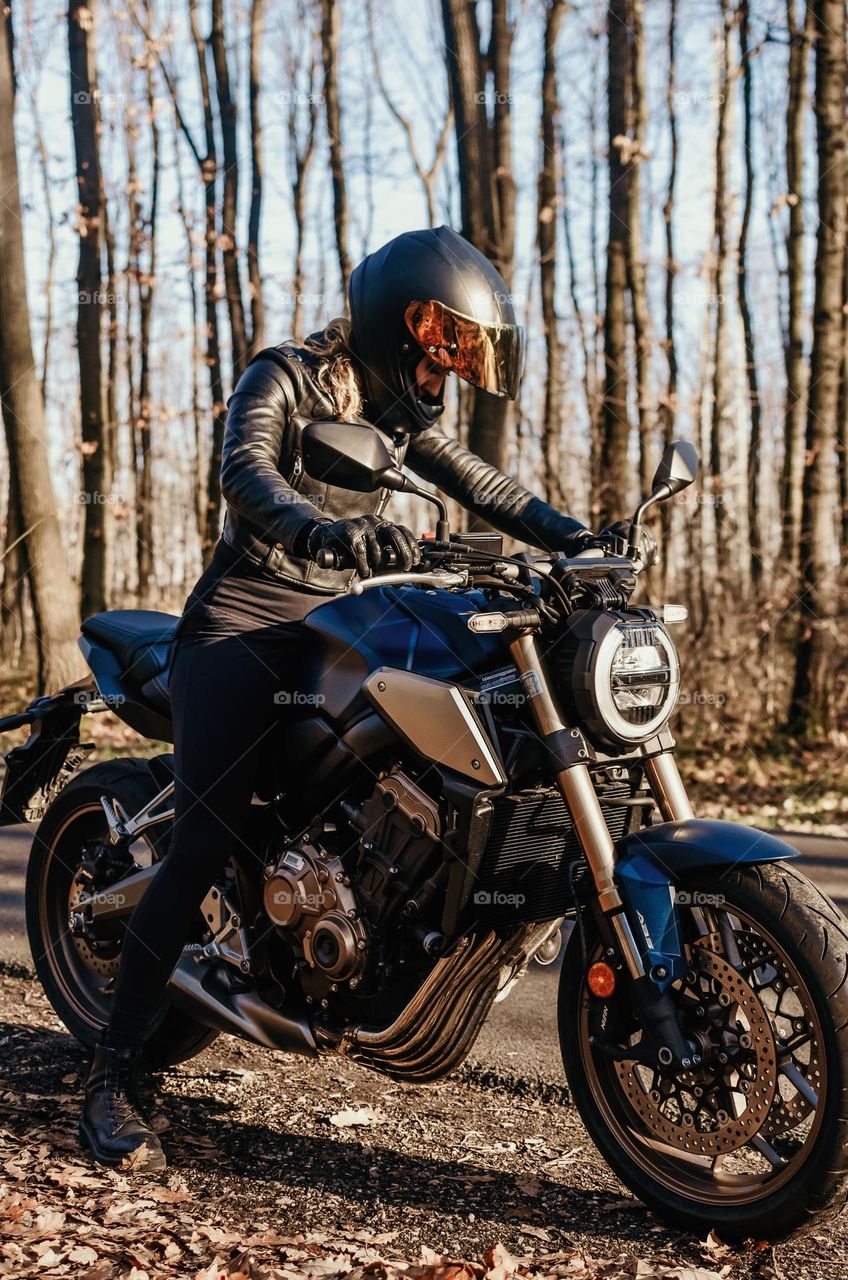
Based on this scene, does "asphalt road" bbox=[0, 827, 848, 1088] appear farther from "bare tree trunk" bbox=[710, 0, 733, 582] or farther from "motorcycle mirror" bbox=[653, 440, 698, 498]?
"bare tree trunk" bbox=[710, 0, 733, 582]

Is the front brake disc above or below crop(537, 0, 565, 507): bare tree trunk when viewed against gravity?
below

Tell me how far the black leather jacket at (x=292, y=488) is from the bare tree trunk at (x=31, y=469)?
30.9 feet

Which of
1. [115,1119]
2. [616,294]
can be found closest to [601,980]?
[115,1119]

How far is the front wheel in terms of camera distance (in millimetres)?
2830

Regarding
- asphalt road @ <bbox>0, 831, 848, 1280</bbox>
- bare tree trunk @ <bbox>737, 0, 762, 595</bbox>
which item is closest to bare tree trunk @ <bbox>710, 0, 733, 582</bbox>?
bare tree trunk @ <bbox>737, 0, 762, 595</bbox>

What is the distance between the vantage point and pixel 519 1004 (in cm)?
500

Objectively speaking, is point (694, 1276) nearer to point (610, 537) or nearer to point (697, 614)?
point (610, 537)

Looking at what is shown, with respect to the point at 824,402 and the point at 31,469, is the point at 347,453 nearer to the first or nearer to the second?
the point at 824,402

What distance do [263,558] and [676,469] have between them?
1.18 m

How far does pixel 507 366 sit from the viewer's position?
3.40m

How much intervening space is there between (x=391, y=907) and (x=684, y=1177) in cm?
96

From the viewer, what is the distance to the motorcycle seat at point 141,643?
413 cm

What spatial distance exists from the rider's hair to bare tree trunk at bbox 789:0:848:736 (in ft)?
26.3

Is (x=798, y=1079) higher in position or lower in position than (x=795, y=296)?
lower
